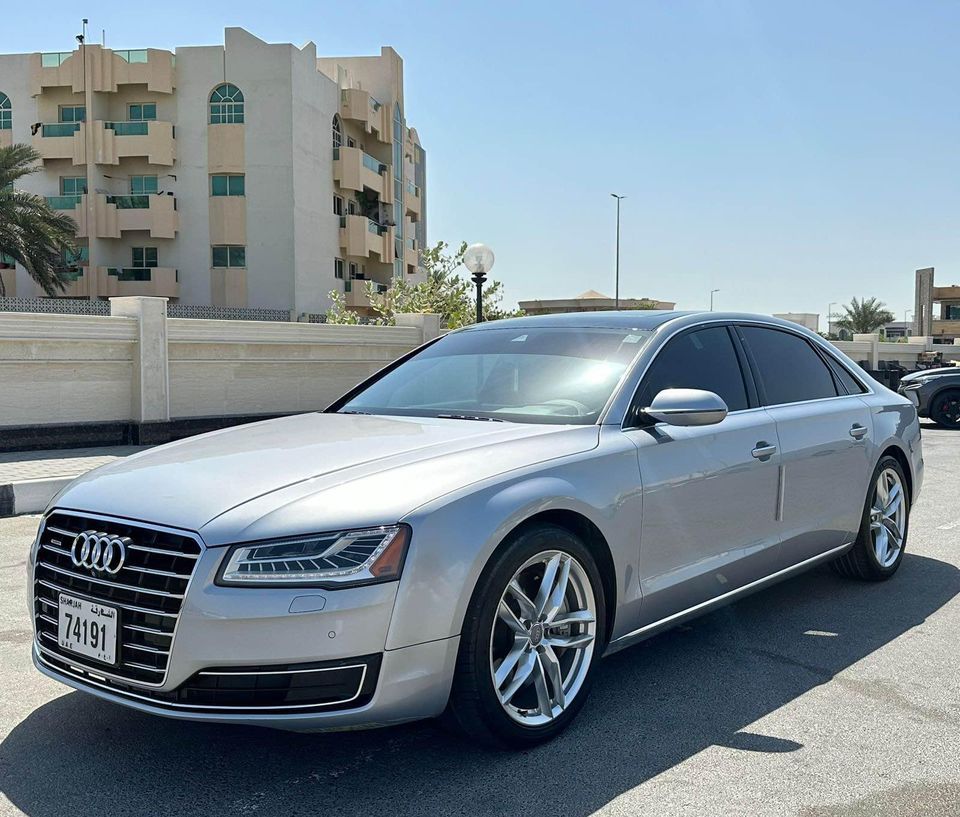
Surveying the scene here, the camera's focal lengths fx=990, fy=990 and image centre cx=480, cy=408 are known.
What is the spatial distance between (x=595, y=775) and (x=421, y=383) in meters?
2.10

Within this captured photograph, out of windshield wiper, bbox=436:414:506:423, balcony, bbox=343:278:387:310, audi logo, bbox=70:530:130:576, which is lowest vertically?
audi logo, bbox=70:530:130:576

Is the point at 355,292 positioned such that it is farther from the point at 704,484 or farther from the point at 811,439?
the point at 704,484

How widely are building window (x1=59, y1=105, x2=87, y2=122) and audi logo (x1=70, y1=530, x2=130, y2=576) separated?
48.1 metres

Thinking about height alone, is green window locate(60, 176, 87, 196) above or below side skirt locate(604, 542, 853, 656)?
above

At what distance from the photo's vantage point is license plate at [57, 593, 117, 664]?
305 cm

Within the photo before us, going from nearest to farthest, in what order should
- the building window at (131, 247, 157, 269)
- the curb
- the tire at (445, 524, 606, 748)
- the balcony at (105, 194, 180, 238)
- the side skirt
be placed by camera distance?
the tire at (445, 524, 606, 748) < the side skirt < the curb < the balcony at (105, 194, 180, 238) < the building window at (131, 247, 157, 269)

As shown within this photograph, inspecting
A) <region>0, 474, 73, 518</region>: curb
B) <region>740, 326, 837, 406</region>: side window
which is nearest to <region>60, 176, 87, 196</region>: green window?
<region>0, 474, 73, 518</region>: curb

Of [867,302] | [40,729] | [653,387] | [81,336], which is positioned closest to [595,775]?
[653,387]

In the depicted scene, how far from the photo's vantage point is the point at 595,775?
3.19 m

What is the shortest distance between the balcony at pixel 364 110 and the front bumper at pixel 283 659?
1967 inches

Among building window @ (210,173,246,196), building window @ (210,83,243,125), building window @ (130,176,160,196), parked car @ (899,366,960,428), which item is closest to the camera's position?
parked car @ (899,366,960,428)

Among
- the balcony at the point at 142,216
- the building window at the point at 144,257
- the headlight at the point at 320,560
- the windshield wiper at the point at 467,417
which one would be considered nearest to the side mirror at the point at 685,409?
the windshield wiper at the point at 467,417

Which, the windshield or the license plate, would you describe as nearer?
the license plate

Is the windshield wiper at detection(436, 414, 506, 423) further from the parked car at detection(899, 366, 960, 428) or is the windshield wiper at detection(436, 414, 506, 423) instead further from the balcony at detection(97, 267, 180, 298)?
the balcony at detection(97, 267, 180, 298)
